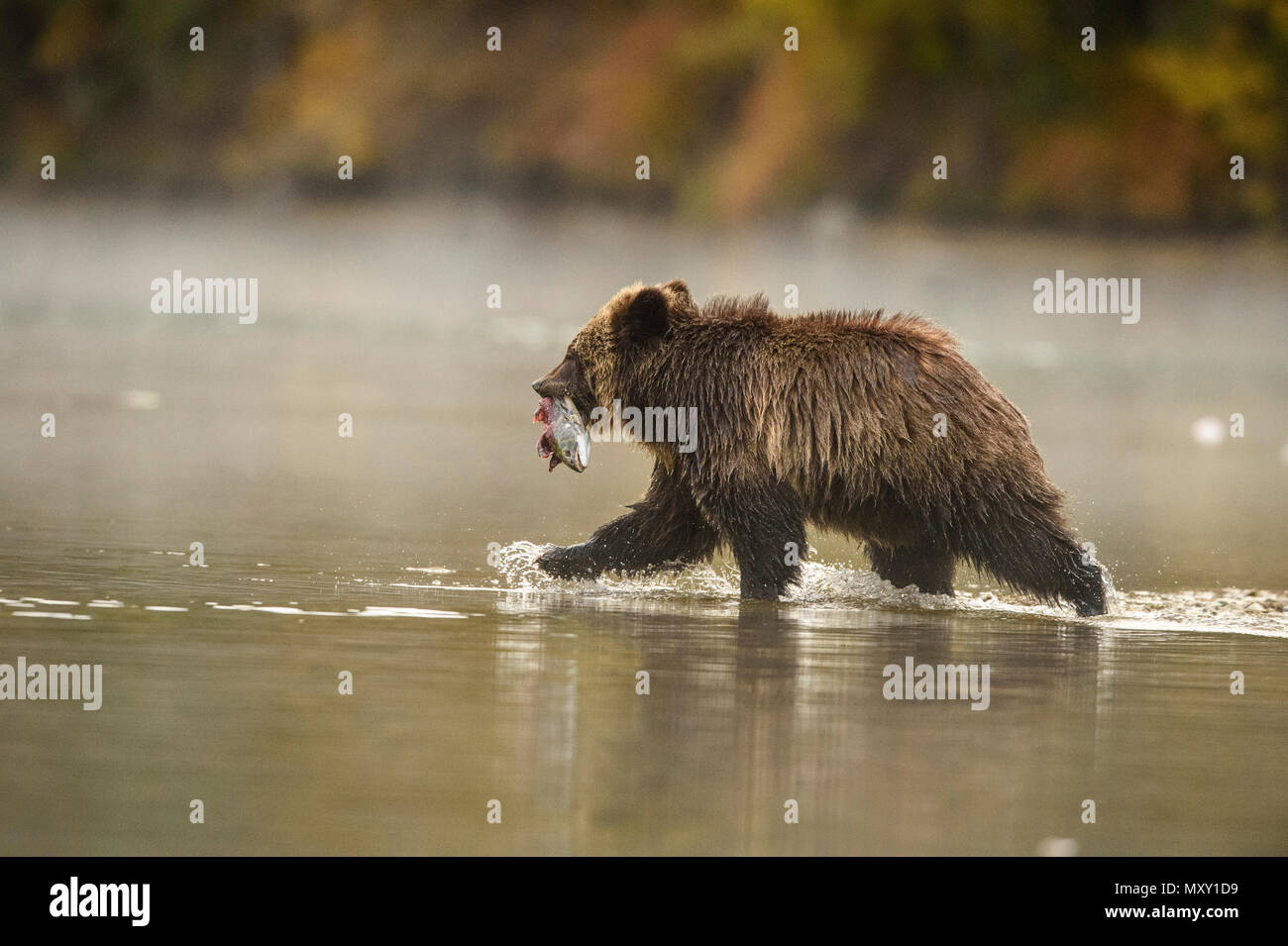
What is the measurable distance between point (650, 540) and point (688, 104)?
33355mm

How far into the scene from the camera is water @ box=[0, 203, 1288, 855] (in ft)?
20.5

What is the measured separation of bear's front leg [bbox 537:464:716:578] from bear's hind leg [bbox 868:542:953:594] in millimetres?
921

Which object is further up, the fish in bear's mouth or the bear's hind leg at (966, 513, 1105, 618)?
the fish in bear's mouth

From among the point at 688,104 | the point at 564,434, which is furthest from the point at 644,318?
the point at 688,104

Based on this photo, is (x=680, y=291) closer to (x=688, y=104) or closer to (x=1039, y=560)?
(x=1039, y=560)

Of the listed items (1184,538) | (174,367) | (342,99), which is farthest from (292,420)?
(342,99)

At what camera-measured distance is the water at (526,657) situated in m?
Answer: 6.24

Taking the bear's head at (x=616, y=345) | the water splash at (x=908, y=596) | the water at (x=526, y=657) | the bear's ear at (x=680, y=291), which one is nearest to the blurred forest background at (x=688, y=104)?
the water at (x=526, y=657)

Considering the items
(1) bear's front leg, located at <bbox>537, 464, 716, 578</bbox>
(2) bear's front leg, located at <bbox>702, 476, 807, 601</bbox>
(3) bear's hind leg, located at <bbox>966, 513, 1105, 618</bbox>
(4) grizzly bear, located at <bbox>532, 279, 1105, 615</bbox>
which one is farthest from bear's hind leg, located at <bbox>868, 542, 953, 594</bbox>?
(1) bear's front leg, located at <bbox>537, 464, 716, 578</bbox>

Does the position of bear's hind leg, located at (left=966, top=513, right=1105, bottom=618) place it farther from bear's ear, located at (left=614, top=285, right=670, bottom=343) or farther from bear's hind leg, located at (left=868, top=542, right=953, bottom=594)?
bear's ear, located at (left=614, top=285, right=670, bottom=343)

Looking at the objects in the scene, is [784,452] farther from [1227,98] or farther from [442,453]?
[1227,98]

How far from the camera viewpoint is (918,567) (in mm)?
10500

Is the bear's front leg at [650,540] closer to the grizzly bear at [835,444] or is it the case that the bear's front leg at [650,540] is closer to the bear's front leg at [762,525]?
the grizzly bear at [835,444]

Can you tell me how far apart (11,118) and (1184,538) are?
3910 cm
